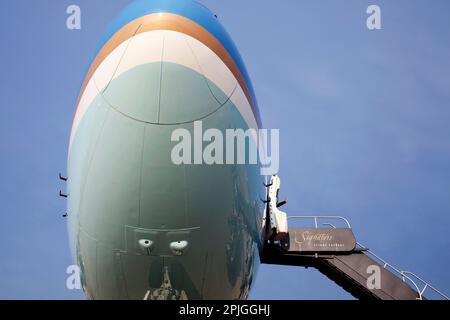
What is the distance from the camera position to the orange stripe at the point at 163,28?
858cm

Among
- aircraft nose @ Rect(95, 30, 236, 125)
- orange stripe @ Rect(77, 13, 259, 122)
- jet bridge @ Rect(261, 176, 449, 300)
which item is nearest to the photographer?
aircraft nose @ Rect(95, 30, 236, 125)

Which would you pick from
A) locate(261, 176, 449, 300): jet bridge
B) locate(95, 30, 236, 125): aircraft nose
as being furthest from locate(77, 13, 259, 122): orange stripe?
locate(261, 176, 449, 300): jet bridge

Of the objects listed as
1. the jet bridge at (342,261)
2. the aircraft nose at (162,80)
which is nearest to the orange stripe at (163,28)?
the aircraft nose at (162,80)

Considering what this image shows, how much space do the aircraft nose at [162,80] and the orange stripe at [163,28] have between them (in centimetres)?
14

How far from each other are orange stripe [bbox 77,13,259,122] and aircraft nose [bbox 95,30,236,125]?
136 mm

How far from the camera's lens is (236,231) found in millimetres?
8617

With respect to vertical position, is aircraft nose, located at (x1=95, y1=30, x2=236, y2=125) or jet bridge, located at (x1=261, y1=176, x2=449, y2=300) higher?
aircraft nose, located at (x1=95, y1=30, x2=236, y2=125)

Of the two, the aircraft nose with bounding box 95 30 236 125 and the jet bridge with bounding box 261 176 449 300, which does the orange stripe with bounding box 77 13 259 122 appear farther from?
the jet bridge with bounding box 261 176 449 300

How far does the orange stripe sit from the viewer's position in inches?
338

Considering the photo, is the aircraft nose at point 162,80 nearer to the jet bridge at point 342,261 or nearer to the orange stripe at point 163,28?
the orange stripe at point 163,28

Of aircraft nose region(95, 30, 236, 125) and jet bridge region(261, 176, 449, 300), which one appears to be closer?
aircraft nose region(95, 30, 236, 125)
